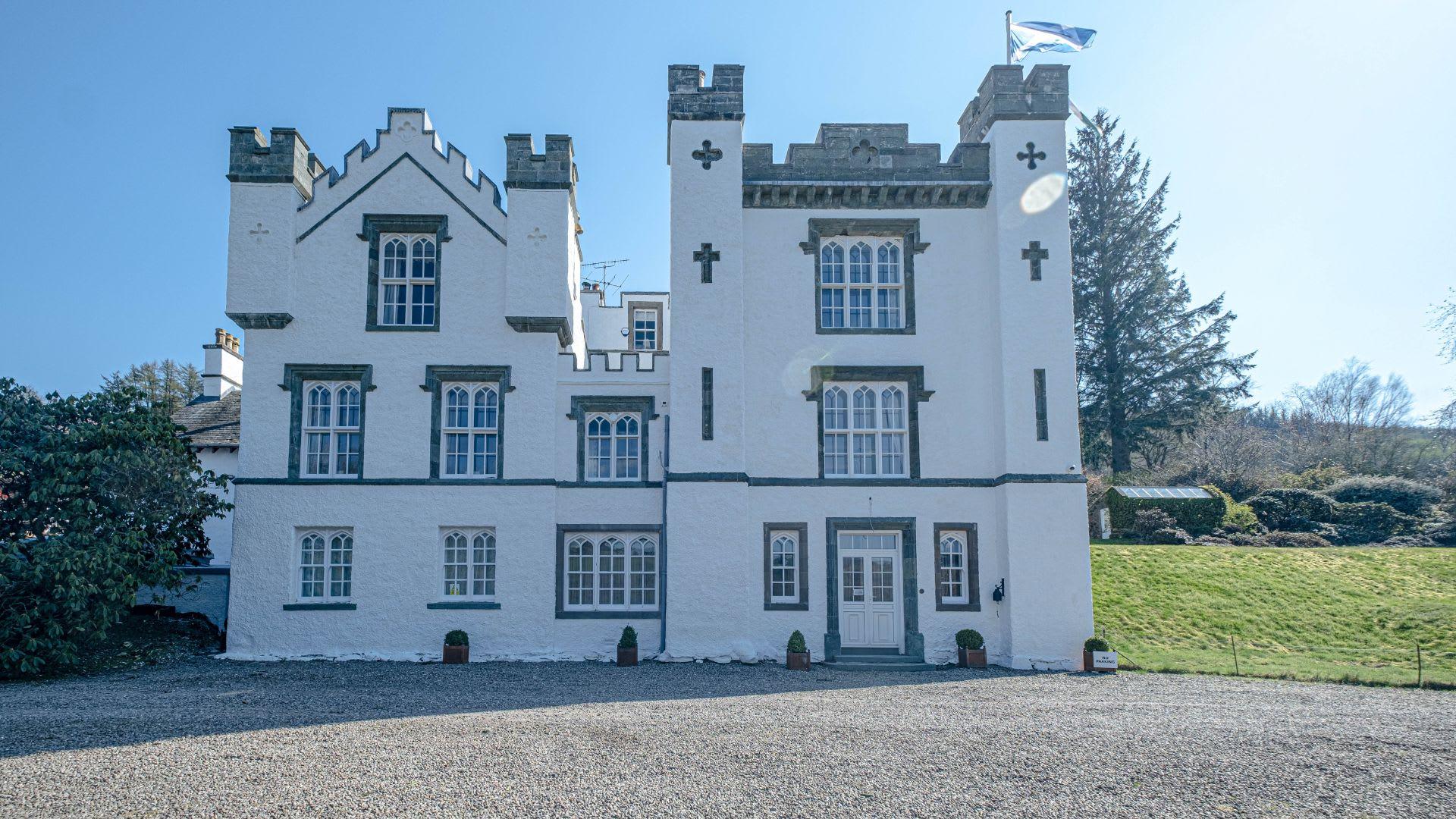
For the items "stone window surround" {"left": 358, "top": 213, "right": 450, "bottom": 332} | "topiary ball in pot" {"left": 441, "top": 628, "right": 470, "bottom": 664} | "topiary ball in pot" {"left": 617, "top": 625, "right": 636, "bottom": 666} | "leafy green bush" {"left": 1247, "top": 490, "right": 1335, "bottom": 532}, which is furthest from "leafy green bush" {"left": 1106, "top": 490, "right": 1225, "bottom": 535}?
"stone window surround" {"left": 358, "top": 213, "right": 450, "bottom": 332}

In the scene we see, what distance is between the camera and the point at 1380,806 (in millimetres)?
9219

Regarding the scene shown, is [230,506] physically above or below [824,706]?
above

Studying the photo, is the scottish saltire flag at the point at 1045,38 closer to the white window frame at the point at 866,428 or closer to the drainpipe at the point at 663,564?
the white window frame at the point at 866,428

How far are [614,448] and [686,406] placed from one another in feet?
5.77

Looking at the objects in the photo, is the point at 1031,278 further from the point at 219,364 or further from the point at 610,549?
the point at 219,364

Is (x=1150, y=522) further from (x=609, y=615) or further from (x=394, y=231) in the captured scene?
(x=394, y=231)

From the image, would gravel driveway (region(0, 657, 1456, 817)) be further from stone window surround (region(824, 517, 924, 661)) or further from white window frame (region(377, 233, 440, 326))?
white window frame (region(377, 233, 440, 326))

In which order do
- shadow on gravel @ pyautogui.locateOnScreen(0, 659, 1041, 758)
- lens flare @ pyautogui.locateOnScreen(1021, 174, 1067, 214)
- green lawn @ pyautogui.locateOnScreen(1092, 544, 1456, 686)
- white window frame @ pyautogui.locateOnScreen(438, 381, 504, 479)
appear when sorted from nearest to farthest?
shadow on gravel @ pyautogui.locateOnScreen(0, 659, 1041, 758) → green lawn @ pyautogui.locateOnScreen(1092, 544, 1456, 686) → white window frame @ pyautogui.locateOnScreen(438, 381, 504, 479) → lens flare @ pyautogui.locateOnScreen(1021, 174, 1067, 214)

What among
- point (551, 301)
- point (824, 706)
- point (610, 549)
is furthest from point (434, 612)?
point (824, 706)

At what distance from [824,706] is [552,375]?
9.18m

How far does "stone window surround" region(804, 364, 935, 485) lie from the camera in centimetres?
2003

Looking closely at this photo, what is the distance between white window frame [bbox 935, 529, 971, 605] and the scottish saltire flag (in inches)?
398

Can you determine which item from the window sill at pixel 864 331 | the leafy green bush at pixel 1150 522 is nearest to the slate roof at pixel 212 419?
the window sill at pixel 864 331

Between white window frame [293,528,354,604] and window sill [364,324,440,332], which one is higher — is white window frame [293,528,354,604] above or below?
below
